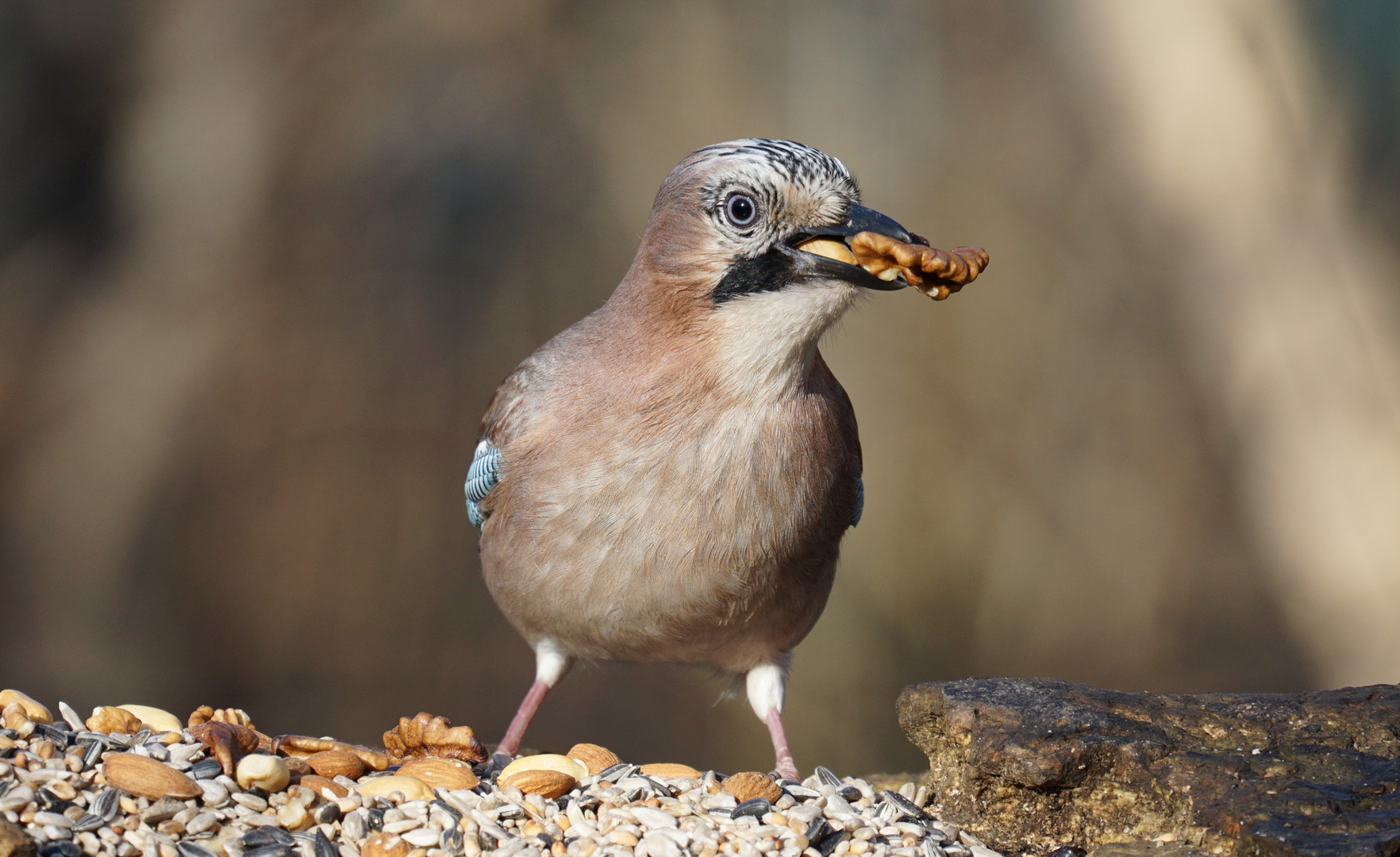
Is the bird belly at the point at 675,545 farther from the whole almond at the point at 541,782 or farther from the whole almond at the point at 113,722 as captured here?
the whole almond at the point at 113,722

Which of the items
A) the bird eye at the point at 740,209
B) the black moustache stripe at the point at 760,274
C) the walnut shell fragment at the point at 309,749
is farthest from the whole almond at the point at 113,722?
the bird eye at the point at 740,209

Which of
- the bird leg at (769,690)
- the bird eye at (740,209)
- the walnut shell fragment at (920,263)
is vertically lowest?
the bird leg at (769,690)

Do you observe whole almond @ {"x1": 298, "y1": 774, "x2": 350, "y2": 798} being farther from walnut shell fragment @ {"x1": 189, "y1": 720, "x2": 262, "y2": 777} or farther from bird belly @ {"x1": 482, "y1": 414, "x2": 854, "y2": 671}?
bird belly @ {"x1": 482, "y1": 414, "x2": 854, "y2": 671}

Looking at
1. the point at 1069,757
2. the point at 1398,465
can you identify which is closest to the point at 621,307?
the point at 1069,757

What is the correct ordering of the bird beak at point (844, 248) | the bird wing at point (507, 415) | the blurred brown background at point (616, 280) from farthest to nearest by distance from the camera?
the blurred brown background at point (616, 280)
the bird wing at point (507, 415)
the bird beak at point (844, 248)

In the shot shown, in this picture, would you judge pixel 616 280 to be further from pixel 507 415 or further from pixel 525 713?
pixel 525 713

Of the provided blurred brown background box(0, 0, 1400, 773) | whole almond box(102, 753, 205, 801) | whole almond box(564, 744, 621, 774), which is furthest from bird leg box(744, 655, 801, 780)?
blurred brown background box(0, 0, 1400, 773)

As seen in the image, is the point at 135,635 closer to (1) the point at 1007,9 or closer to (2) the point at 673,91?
(2) the point at 673,91
